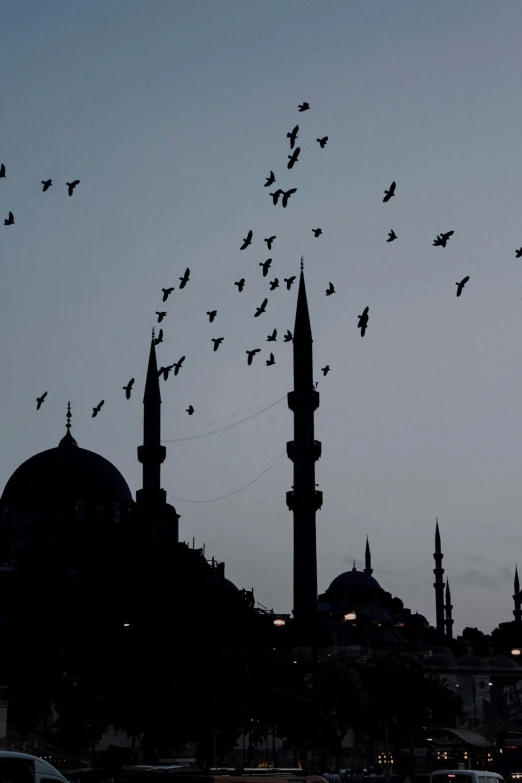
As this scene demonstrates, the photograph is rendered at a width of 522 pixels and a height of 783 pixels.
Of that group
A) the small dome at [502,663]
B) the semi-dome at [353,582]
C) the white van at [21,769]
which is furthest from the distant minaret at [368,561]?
the white van at [21,769]

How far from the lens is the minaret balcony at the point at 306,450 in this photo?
314 feet

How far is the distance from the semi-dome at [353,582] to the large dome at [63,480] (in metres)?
65.4

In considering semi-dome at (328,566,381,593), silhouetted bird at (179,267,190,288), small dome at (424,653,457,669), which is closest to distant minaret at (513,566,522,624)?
semi-dome at (328,566,381,593)

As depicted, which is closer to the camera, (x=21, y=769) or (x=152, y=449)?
(x=21, y=769)

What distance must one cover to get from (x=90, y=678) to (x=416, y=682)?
2826cm

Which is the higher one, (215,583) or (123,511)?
(123,511)

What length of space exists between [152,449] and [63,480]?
7373 millimetres

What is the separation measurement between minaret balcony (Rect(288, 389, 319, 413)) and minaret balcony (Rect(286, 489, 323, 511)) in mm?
6249

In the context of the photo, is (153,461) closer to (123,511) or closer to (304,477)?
(123,511)

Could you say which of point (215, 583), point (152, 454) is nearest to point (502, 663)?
point (215, 583)

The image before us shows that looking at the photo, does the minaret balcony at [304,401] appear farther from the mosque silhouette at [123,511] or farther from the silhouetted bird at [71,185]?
the silhouetted bird at [71,185]

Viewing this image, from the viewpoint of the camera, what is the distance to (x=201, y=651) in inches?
3167

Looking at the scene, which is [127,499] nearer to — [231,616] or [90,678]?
[231,616]

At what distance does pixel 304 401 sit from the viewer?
9606 centimetres
